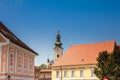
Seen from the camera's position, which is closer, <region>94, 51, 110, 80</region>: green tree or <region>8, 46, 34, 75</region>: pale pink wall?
<region>8, 46, 34, 75</region>: pale pink wall

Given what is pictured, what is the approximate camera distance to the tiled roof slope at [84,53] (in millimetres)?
63412

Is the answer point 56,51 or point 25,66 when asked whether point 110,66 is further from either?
point 56,51

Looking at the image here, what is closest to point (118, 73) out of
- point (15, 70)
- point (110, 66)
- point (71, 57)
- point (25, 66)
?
point (110, 66)

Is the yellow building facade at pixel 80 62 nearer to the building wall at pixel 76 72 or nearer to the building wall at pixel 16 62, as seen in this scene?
the building wall at pixel 76 72

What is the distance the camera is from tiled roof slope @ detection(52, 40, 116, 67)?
63412 millimetres

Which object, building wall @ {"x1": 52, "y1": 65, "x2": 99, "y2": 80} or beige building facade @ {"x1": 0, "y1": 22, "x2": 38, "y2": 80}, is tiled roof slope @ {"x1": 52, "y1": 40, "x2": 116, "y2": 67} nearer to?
building wall @ {"x1": 52, "y1": 65, "x2": 99, "y2": 80}

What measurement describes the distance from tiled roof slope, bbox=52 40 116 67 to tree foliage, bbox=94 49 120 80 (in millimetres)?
23167

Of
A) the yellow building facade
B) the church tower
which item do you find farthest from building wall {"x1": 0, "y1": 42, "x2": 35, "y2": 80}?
the church tower

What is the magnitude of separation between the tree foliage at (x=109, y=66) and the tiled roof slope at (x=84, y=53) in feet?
76.0

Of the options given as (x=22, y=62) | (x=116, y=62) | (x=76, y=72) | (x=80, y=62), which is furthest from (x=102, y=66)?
(x=76, y=72)

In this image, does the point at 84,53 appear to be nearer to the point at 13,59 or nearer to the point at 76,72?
the point at 76,72

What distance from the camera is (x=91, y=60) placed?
205ft

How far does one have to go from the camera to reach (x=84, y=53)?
66312 mm

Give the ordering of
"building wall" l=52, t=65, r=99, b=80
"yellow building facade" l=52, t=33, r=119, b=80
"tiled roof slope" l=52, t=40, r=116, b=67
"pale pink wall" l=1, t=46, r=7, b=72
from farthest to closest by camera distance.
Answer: "tiled roof slope" l=52, t=40, r=116, b=67 → "yellow building facade" l=52, t=33, r=119, b=80 → "building wall" l=52, t=65, r=99, b=80 → "pale pink wall" l=1, t=46, r=7, b=72
